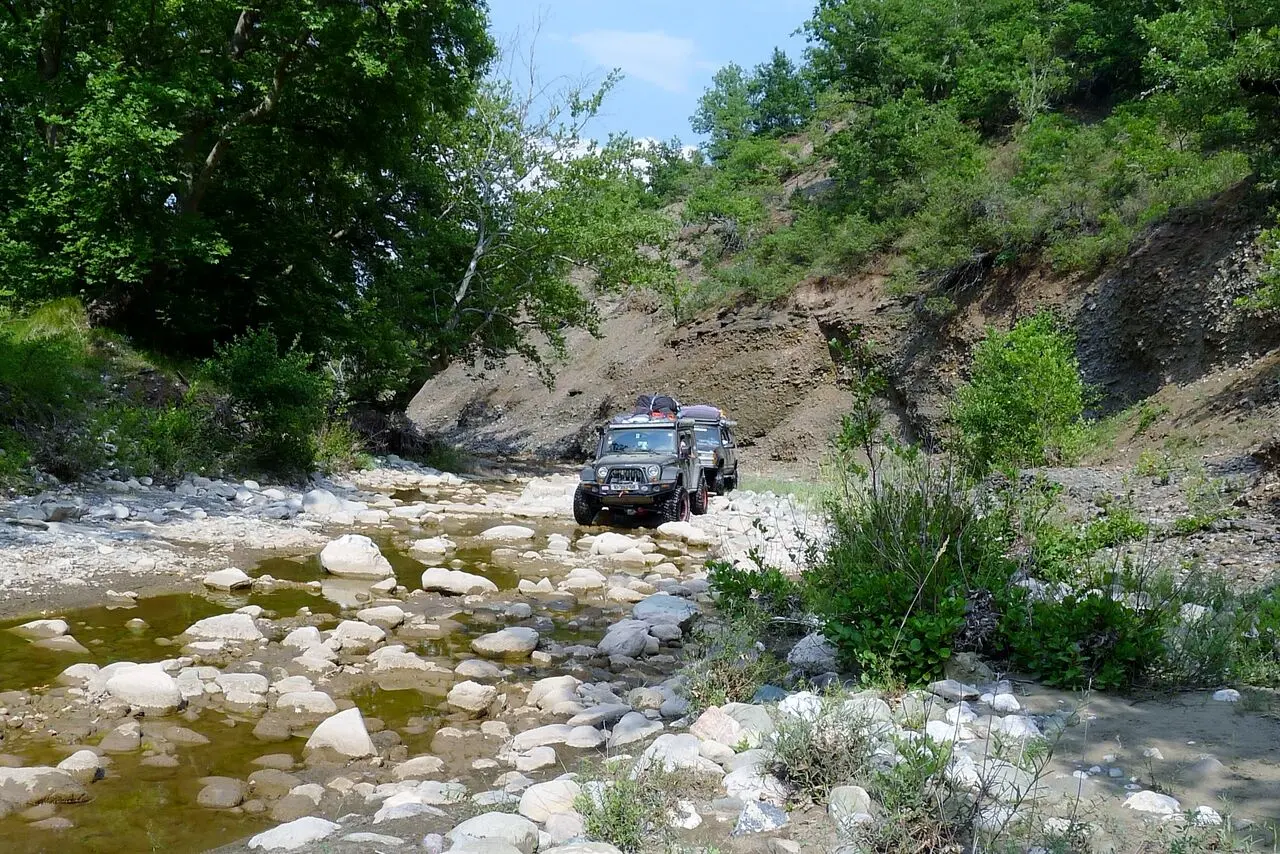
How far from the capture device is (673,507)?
15.0 metres

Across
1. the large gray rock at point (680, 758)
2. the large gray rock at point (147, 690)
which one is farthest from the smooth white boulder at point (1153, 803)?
the large gray rock at point (147, 690)

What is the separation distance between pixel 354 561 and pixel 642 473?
597cm

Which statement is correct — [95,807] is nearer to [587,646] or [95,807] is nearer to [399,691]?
[399,691]

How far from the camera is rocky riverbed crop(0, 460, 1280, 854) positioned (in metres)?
3.64

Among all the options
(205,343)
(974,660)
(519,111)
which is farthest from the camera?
(519,111)

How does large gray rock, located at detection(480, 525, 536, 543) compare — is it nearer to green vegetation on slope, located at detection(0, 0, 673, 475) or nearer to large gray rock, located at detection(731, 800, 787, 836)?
green vegetation on slope, located at detection(0, 0, 673, 475)

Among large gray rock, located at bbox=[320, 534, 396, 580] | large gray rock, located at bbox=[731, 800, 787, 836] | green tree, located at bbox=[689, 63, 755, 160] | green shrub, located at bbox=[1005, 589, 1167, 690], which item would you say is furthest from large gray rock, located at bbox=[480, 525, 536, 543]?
green tree, located at bbox=[689, 63, 755, 160]

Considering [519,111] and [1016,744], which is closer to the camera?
[1016,744]

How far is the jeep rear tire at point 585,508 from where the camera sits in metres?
15.2

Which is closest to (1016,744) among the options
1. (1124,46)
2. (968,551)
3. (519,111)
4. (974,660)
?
(974,660)

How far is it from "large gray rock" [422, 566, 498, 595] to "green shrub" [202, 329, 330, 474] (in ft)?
28.8

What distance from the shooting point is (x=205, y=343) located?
68.7ft

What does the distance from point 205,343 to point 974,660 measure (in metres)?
20.5

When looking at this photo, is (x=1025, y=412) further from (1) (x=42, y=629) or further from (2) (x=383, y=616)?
(1) (x=42, y=629)
